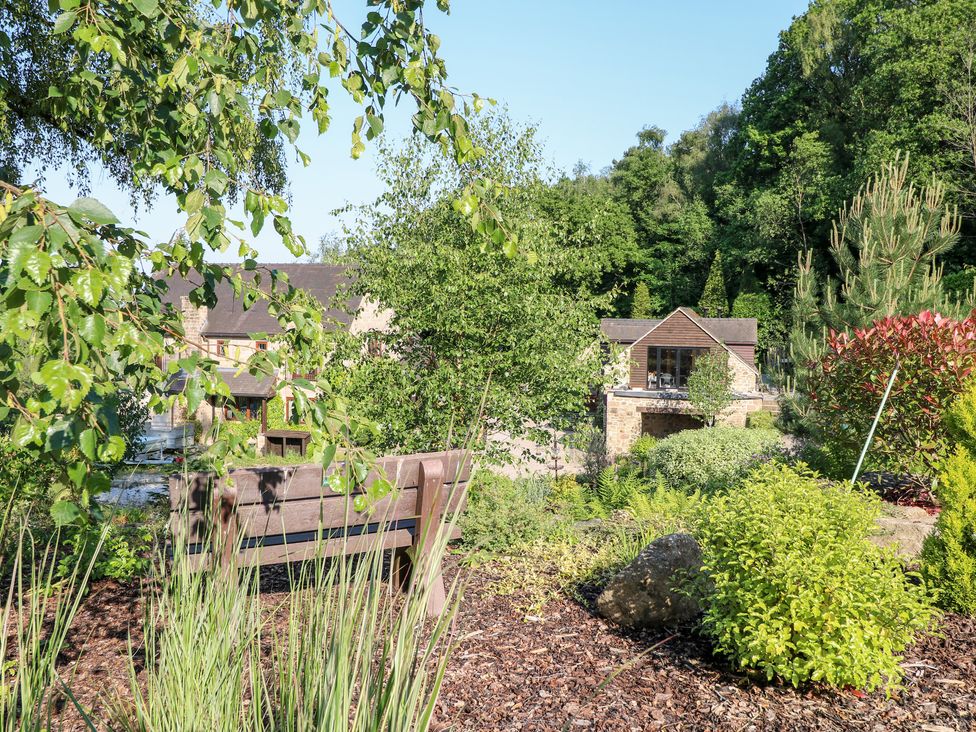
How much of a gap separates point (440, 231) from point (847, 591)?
749 cm

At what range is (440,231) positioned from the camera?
394 inches

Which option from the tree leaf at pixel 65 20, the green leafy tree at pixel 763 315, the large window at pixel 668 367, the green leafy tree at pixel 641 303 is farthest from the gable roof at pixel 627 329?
Result: the tree leaf at pixel 65 20

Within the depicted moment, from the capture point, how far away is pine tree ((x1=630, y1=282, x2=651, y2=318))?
44500 millimetres

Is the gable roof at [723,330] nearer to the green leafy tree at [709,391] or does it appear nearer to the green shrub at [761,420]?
the green shrub at [761,420]

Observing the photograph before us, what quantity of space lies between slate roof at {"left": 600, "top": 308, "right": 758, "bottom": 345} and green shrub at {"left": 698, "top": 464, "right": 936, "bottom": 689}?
959 inches

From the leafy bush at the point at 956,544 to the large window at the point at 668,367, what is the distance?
24.0 meters

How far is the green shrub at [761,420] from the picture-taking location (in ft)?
78.6

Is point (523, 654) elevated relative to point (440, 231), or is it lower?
lower

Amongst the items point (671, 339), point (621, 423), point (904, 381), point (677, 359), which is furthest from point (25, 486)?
point (677, 359)

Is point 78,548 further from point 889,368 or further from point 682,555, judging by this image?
point 889,368

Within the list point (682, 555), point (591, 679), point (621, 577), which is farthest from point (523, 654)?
point (682, 555)

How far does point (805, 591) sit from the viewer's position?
Answer: 11.7 ft

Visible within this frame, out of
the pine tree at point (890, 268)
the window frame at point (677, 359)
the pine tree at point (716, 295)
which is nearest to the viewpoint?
the pine tree at point (890, 268)

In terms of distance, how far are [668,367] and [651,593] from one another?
2599cm
